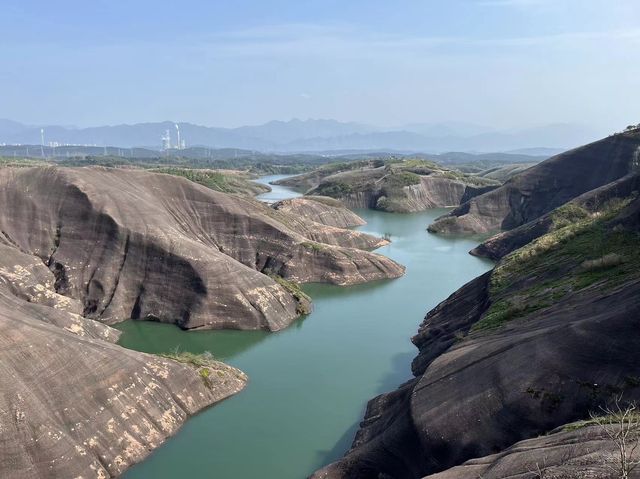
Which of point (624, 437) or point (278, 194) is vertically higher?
point (278, 194)

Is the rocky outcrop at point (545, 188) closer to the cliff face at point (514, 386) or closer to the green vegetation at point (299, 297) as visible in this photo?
the green vegetation at point (299, 297)

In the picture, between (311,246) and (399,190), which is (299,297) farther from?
(399,190)

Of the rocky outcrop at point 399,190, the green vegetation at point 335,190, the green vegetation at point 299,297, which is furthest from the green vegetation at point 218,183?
the green vegetation at point 299,297

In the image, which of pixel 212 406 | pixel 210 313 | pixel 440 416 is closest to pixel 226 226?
pixel 210 313

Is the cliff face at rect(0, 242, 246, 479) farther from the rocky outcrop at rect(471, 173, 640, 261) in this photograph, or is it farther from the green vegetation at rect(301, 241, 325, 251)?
the rocky outcrop at rect(471, 173, 640, 261)

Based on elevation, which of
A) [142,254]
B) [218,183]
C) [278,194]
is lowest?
[142,254]

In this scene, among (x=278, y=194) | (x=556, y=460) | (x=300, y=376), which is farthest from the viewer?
(x=278, y=194)

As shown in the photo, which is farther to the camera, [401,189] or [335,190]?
[335,190]

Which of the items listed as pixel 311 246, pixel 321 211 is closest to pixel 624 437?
pixel 311 246
